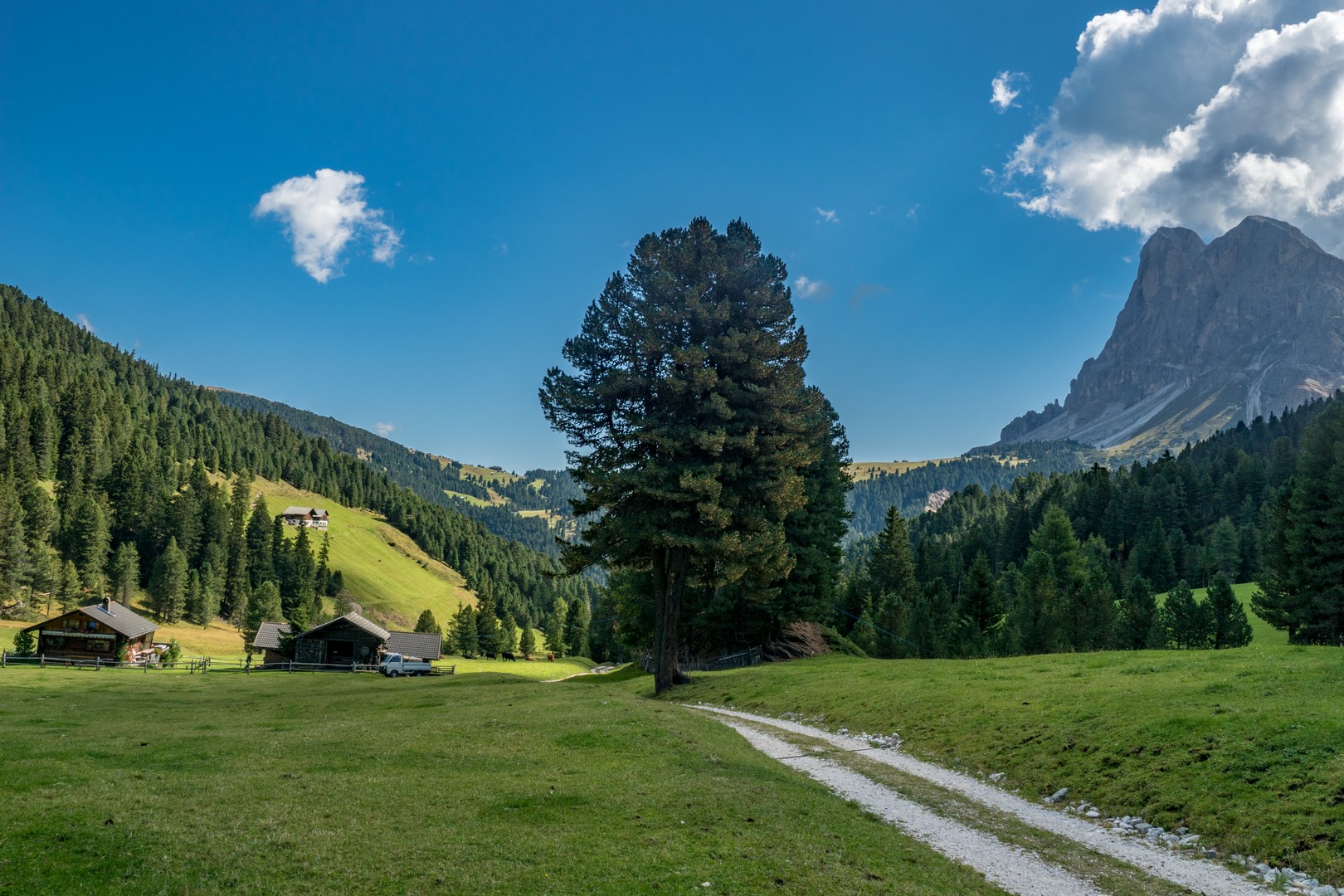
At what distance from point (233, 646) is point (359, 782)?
134984mm

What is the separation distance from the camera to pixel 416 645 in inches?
4139

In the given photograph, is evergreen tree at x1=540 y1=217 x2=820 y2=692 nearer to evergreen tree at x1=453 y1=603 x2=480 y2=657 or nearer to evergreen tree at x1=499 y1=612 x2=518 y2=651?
evergreen tree at x1=453 y1=603 x2=480 y2=657

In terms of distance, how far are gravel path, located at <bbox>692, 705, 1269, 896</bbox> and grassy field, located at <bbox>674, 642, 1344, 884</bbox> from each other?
71 cm

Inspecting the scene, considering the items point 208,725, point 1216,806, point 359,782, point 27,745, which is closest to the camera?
point 1216,806

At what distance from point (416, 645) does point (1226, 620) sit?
9566 cm

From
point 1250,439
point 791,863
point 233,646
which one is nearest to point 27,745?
point 791,863

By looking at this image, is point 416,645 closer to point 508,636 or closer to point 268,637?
point 268,637

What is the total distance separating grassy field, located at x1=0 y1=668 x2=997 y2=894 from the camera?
927cm

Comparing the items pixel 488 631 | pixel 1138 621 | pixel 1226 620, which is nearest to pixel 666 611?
pixel 1138 621

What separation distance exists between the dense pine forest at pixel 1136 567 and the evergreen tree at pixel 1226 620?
102 mm

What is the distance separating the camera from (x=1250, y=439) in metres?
195

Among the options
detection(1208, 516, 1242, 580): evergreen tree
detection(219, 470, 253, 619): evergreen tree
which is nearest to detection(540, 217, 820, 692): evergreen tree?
detection(1208, 516, 1242, 580): evergreen tree

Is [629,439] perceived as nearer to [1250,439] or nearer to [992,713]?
[992,713]

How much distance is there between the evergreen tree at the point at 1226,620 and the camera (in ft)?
207
